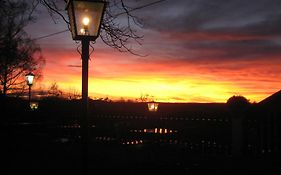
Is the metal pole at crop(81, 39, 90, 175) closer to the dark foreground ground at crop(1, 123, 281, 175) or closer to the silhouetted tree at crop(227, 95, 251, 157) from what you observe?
the dark foreground ground at crop(1, 123, 281, 175)

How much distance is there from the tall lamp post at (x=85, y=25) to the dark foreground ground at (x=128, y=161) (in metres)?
5.25

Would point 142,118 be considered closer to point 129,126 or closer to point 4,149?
point 129,126

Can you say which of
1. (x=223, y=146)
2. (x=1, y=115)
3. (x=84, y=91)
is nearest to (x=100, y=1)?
(x=84, y=91)

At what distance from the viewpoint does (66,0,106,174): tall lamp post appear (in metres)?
4.87

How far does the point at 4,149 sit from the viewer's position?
51.8ft

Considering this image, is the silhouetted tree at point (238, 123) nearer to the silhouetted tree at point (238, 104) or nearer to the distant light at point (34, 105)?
the silhouetted tree at point (238, 104)

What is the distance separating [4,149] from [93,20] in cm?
1224

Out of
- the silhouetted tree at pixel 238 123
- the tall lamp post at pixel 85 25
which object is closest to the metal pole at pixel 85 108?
the tall lamp post at pixel 85 25

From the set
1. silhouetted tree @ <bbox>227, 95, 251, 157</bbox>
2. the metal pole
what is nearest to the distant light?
silhouetted tree @ <bbox>227, 95, 251, 157</bbox>

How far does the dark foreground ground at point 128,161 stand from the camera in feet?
32.2

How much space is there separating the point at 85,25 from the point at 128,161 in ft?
23.8

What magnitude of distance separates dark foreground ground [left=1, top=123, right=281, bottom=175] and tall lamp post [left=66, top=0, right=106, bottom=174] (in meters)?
5.25

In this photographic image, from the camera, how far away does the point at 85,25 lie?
4.96 metres

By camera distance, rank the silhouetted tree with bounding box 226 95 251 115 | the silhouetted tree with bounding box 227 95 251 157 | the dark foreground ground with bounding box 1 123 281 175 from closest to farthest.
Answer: the dark foreground ground with bounding box 1 123 281 175 → the silhouetted tree with bounding box 226 95 251 115 → the silhouetted tree with bounding box 227 95 251 157
